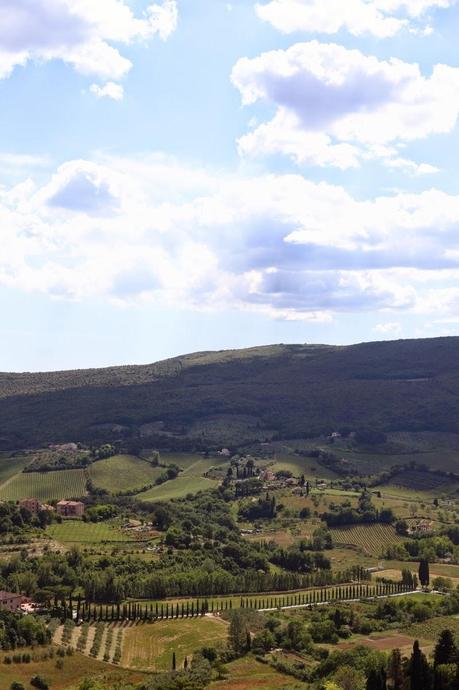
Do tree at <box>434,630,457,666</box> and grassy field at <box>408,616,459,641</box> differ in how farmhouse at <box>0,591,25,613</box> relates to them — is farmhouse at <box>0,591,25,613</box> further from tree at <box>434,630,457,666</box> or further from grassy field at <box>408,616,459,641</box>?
tree at <box>434,630,457,666</box>

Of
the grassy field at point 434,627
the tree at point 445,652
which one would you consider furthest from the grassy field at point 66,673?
the grassy field at point 434,627

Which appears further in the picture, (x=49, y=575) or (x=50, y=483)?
(x=50, y=483)

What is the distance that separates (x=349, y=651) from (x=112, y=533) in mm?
73721

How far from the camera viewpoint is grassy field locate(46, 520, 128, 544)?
5507 inches

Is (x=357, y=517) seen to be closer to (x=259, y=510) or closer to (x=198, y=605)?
(x=259, y=510)

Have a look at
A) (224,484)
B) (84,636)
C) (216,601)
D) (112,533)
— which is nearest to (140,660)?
(84,636)

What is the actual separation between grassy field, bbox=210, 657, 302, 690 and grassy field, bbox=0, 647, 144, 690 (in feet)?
27.9

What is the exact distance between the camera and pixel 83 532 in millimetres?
146375

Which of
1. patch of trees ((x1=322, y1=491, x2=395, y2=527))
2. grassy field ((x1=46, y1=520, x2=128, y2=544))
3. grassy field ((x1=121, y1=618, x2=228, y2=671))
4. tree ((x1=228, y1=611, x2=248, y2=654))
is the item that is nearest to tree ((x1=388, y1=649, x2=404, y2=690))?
tree ((x1=228, y1=611, x2=248, y2=654))

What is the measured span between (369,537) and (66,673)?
9188cm

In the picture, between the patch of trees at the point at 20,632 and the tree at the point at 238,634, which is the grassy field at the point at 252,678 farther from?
the patch of trees at the point at 20,632

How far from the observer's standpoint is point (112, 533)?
484 ft

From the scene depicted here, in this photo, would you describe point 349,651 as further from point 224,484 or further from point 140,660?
point 224,484

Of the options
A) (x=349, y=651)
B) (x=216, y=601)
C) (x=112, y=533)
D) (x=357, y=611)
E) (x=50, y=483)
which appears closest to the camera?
(x=349, y=651)
